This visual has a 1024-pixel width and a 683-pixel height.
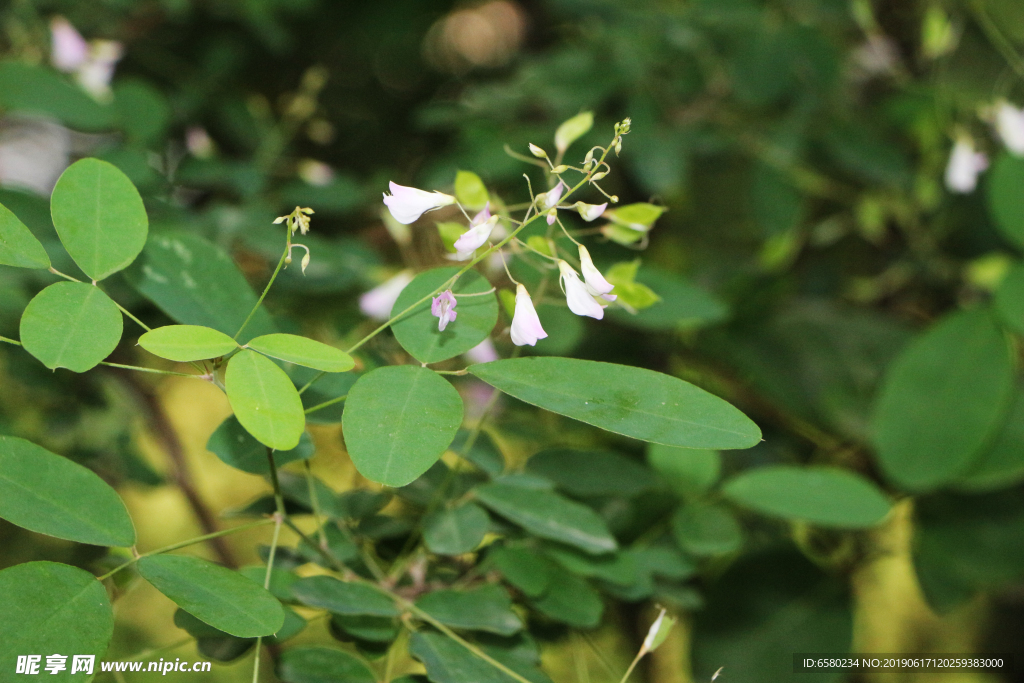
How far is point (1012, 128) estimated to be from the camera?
0.77 metres

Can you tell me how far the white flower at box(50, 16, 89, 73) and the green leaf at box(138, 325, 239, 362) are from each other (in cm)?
65

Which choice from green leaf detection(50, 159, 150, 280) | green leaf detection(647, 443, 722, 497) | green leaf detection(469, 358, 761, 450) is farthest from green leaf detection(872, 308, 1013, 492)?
green leaf detection(50, 159, 150, 280)

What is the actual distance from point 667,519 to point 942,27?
2.77 feet

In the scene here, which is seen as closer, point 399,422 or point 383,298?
point 399,422

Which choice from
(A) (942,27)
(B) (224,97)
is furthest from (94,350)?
(A) (942,27)

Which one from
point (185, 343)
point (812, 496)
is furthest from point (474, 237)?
point (812, 496)

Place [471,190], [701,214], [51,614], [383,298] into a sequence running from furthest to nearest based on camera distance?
[701,214] < [383,298] < [471,190] < [51,614]

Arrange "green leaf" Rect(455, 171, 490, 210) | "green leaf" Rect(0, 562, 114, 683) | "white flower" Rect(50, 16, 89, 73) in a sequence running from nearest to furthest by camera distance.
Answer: "green leaf" Rect(0, 562, 114, 683) < "green leaf" Rect(455, 171, 490, 210) < "white flower" Rect(50, 16, 89, 73)

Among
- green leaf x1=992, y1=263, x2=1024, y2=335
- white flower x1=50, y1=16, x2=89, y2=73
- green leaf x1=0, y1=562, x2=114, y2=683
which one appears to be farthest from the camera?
white flower x1=50, y1=16, x2=89, y2=73

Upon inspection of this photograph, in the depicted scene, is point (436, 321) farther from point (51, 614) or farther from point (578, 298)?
point (51, 614)

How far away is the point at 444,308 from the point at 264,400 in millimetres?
103

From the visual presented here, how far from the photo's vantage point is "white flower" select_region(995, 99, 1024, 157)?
2.49ft

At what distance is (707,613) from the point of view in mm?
876

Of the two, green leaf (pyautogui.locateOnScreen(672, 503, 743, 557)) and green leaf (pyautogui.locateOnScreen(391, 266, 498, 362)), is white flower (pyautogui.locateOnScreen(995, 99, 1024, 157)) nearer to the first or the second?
green leaf (pyautogui.locateOnScreen(672, 503, 743, 557))
